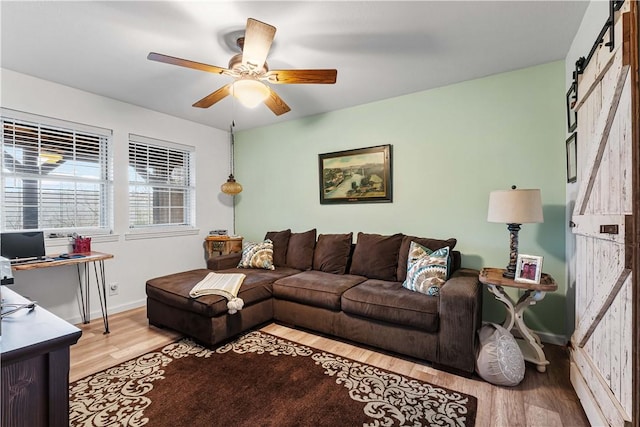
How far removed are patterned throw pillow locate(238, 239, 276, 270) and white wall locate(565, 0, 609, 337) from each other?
288 centimetres

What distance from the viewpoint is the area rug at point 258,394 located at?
1.72 meters

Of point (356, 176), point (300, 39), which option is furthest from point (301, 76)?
point (356, 176)

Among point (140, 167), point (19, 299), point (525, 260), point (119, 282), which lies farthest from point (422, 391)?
point (140, 167)

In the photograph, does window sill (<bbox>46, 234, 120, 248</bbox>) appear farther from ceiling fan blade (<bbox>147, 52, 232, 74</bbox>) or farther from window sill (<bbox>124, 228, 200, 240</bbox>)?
ceiling fan blade (<bbox>147, 52, 232, 74</bbox>)

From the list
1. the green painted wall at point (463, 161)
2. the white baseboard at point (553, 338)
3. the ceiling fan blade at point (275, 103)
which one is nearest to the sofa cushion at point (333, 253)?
the green painted wall at point (463, 161)

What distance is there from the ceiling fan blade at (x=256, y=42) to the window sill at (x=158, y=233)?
8.92ft

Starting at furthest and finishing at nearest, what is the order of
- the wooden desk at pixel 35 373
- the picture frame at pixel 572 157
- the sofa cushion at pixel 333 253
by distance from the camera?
the sofa cushion at pixel 333 253, the picture frame at pixel 572 157, the wooden desk at pixel 35 373

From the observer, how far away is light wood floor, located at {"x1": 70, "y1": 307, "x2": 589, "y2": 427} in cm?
174

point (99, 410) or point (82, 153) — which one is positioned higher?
point (82, 153)

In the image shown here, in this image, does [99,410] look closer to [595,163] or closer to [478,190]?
[595,163]

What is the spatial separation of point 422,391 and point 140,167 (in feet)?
13.0

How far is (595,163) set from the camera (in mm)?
1721

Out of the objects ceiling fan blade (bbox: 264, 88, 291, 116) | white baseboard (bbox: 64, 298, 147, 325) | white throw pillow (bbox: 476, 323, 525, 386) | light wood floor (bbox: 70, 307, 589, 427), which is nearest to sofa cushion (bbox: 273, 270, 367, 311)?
light wood floor (bbox: 70, 307, 589, 427)

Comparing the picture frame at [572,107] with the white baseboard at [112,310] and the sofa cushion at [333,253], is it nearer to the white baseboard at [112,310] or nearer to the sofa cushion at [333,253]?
the sofa cushion at [333,253]
